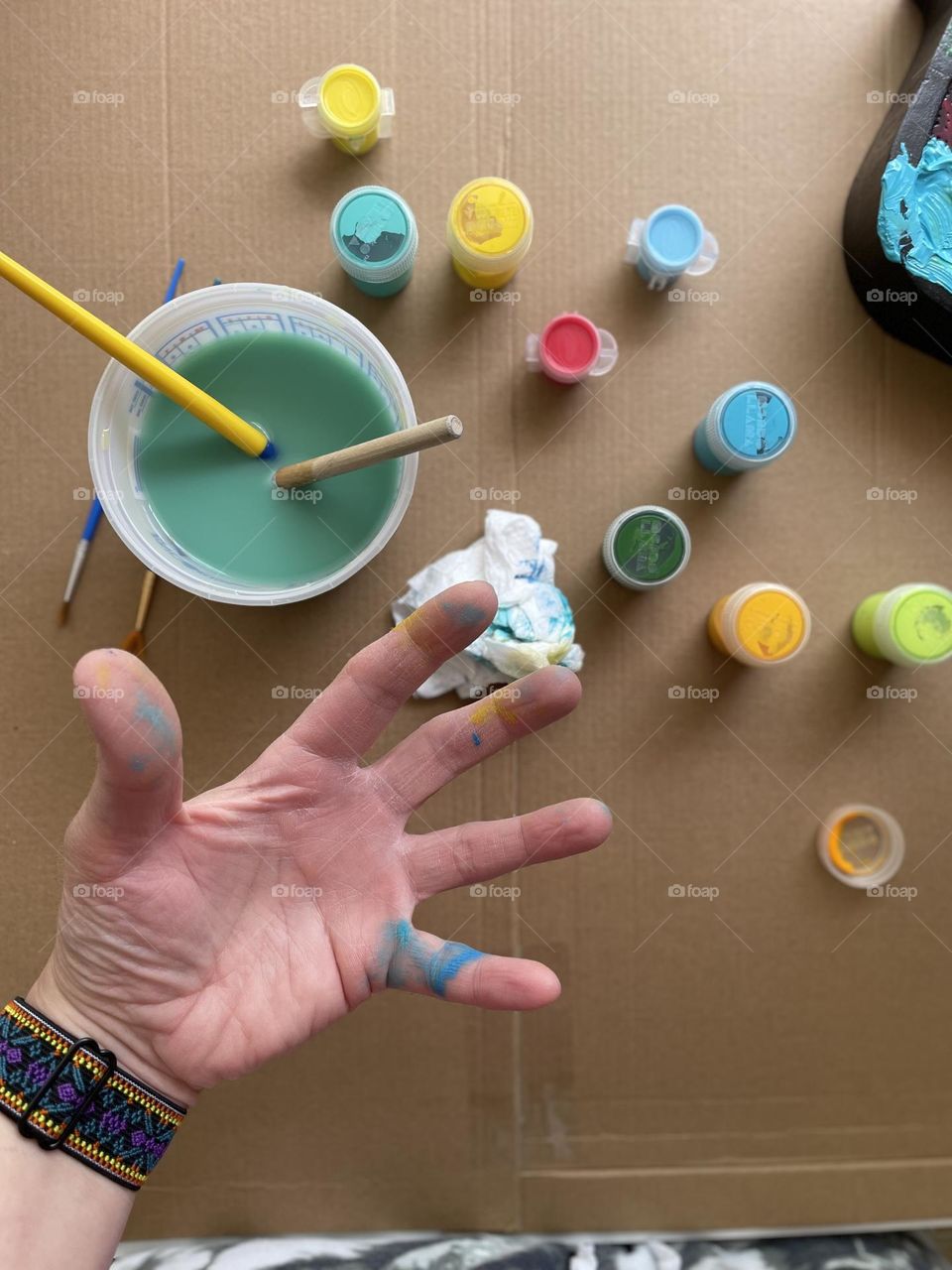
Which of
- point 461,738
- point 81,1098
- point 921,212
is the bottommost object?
point 81,1098

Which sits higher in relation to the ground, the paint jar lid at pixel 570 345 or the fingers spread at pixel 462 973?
the paint jar lid at pixel 570 345

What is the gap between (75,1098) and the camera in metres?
0.75

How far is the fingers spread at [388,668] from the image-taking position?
→ 78 centimetres

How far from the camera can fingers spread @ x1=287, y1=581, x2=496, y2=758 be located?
2.56 ft

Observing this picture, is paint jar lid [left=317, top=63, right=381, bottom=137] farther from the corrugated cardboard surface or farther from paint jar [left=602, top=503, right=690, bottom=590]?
paint jar [left=602, top=503, right=690, bottom=590]

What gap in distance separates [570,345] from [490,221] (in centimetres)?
18

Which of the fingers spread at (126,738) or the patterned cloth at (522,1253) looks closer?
the fingers spread at (126,738)

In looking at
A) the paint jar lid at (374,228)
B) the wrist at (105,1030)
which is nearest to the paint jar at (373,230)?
the paint jar lid at (374,228)
